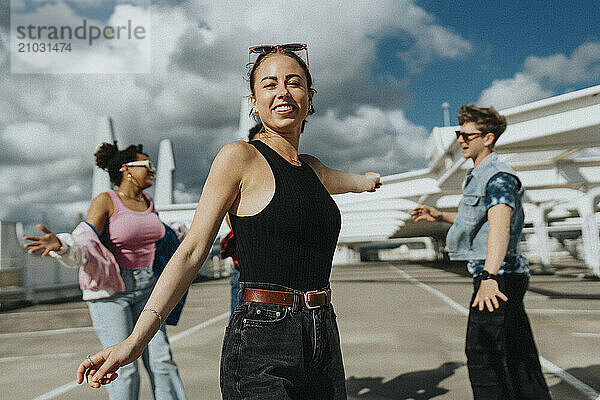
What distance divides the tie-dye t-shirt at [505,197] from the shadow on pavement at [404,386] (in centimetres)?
191

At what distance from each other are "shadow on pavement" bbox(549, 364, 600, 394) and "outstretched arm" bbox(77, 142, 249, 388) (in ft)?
12.9

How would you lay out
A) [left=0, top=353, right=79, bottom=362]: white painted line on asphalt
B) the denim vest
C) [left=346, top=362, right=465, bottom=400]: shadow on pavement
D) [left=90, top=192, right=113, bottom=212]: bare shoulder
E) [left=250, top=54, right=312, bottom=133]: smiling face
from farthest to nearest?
[left=0, top=353, right=79, bottom=362]: white painted line on asphalt
[left=346, top=362, right=465, bottom=400]: shadow on pavement
[left=90, top=192, right=113, bottom=212]: bare shoulder
the denim vest
[left=250, top=54, right=312, bottom=133]: smiling face

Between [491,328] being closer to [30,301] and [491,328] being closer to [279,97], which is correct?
[279,97]

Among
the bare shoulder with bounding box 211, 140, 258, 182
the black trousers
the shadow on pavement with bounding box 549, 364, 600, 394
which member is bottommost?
the shadow on pavement with bounding box 549, 364, 600, 394

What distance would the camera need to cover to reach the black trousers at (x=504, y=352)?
293cm

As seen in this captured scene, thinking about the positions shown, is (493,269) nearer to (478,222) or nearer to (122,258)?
(478,222)

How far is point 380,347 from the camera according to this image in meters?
6.62

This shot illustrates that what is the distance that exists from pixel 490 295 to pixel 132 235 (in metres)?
2.39

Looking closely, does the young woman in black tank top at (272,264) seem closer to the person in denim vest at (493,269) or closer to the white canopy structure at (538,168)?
the person in denim vest at (493,269)

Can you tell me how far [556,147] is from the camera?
42.4 ft

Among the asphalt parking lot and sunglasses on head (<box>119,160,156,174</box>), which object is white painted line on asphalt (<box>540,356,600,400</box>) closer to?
→ the asphalt parking lot

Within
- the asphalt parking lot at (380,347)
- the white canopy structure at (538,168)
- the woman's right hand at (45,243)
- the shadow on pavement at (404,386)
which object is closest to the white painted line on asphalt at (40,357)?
the asphalt parking lot at (380,347)

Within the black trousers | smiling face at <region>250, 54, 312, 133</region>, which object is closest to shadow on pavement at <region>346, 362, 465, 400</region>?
the black trousers

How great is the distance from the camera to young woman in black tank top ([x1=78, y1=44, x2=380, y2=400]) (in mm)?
1616
